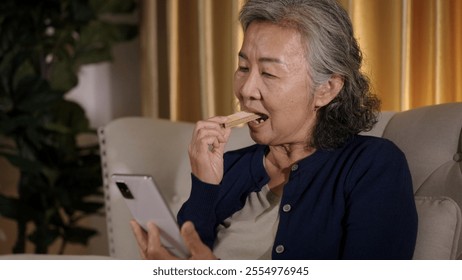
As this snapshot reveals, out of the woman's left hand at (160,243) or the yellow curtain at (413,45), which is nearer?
the woman's left hand at (160,243)

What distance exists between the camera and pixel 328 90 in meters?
1.08

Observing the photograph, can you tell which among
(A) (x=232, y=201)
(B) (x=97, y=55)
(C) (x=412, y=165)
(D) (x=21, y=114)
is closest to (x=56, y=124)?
(D) (x=21, y=114)

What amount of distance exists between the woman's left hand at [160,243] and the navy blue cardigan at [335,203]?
2.3 inches

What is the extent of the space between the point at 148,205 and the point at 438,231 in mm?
433

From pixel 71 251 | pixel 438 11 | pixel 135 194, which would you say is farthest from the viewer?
pixel 71 251

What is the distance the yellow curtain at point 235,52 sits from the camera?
4.13 feet

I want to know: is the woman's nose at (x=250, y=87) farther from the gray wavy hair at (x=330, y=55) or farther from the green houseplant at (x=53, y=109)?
the green houseplant at (x=53, y=109)

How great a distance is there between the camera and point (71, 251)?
225 centimetres

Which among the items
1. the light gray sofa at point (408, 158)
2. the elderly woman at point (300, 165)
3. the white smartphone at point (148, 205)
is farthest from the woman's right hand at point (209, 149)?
the light gray sofa at point (408, 158)

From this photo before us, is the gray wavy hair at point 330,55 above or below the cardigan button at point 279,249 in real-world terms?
above

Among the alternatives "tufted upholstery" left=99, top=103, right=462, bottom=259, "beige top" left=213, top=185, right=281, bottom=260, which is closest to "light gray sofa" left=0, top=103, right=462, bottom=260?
"tufted upholstery" left=99, top=103, right=462, bottom=259

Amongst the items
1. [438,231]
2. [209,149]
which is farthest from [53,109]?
[438,231]
